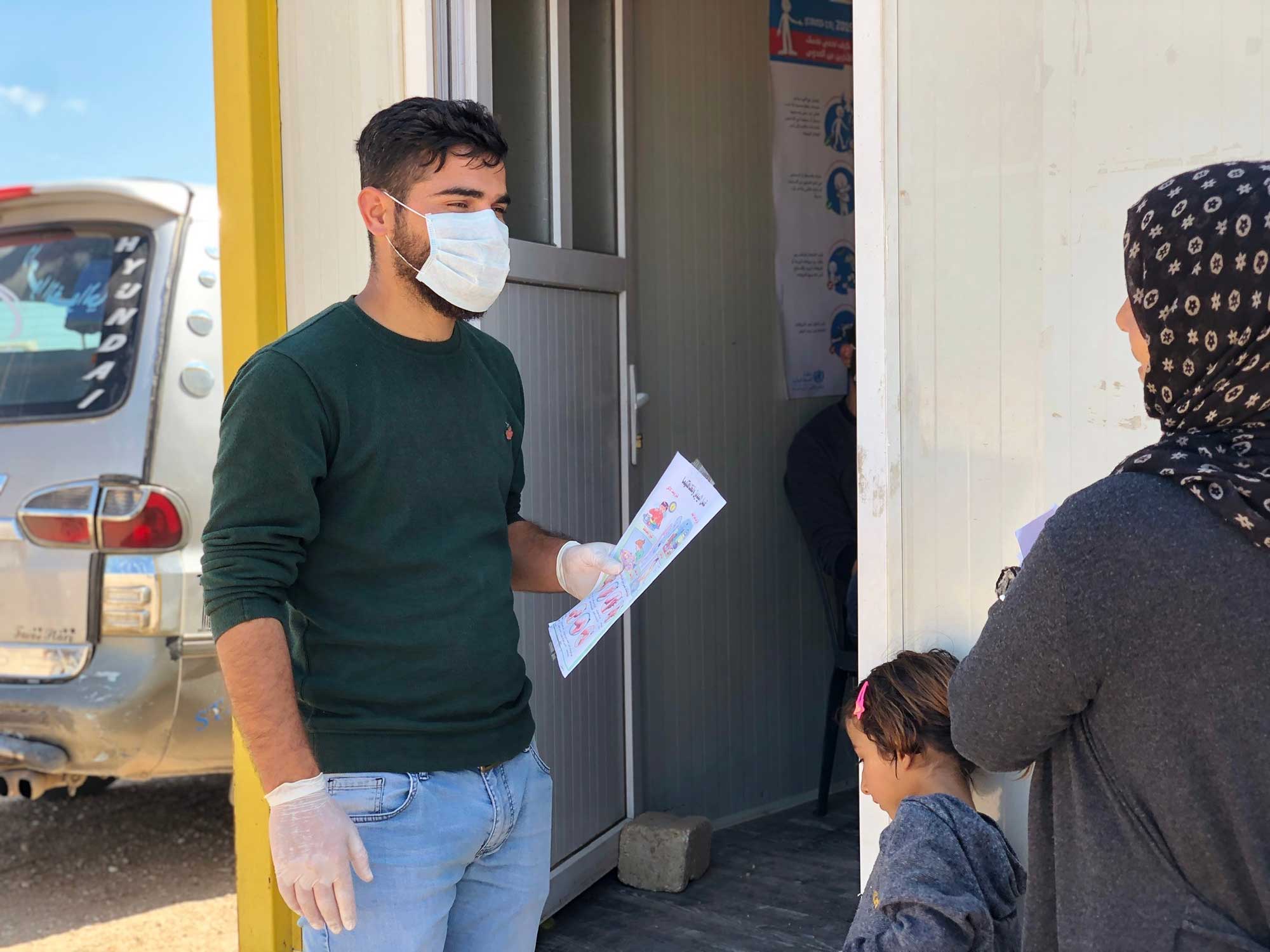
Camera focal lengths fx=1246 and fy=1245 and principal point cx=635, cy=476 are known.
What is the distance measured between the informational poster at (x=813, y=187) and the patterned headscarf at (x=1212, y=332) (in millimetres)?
3314

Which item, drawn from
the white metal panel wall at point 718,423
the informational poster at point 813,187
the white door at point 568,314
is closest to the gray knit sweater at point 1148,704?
the white door at point 568,314

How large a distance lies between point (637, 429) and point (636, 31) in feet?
4.21

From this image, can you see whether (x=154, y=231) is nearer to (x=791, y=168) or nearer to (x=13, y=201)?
(x=13, y=201)

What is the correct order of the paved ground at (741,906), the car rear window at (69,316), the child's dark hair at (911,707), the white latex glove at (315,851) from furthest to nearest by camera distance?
the car rear window at (69,316) < the paved ground at (741,906) < the child's dark hair at (911,707) < the white latex glove at (315,851)

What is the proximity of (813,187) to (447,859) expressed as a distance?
11.2 feet

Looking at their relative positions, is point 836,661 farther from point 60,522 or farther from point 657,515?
point 60,522

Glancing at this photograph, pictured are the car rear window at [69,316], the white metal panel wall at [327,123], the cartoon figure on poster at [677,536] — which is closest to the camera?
the cartoon figure on poster at [677,536]

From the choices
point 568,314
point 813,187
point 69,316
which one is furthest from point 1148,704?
point 69,316

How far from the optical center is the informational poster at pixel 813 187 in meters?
4.63

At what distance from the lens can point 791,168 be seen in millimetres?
4660

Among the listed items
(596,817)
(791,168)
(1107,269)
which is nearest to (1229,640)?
(1107,269)

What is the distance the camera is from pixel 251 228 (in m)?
3.44

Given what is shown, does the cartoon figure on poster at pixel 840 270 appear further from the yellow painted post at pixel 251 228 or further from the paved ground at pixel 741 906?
the yellow painted post at pixel 251 228

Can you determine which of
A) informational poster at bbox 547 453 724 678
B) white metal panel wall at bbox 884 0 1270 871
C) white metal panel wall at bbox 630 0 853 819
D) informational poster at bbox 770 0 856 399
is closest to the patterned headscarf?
informational poster at bbox 547 453 724 678
